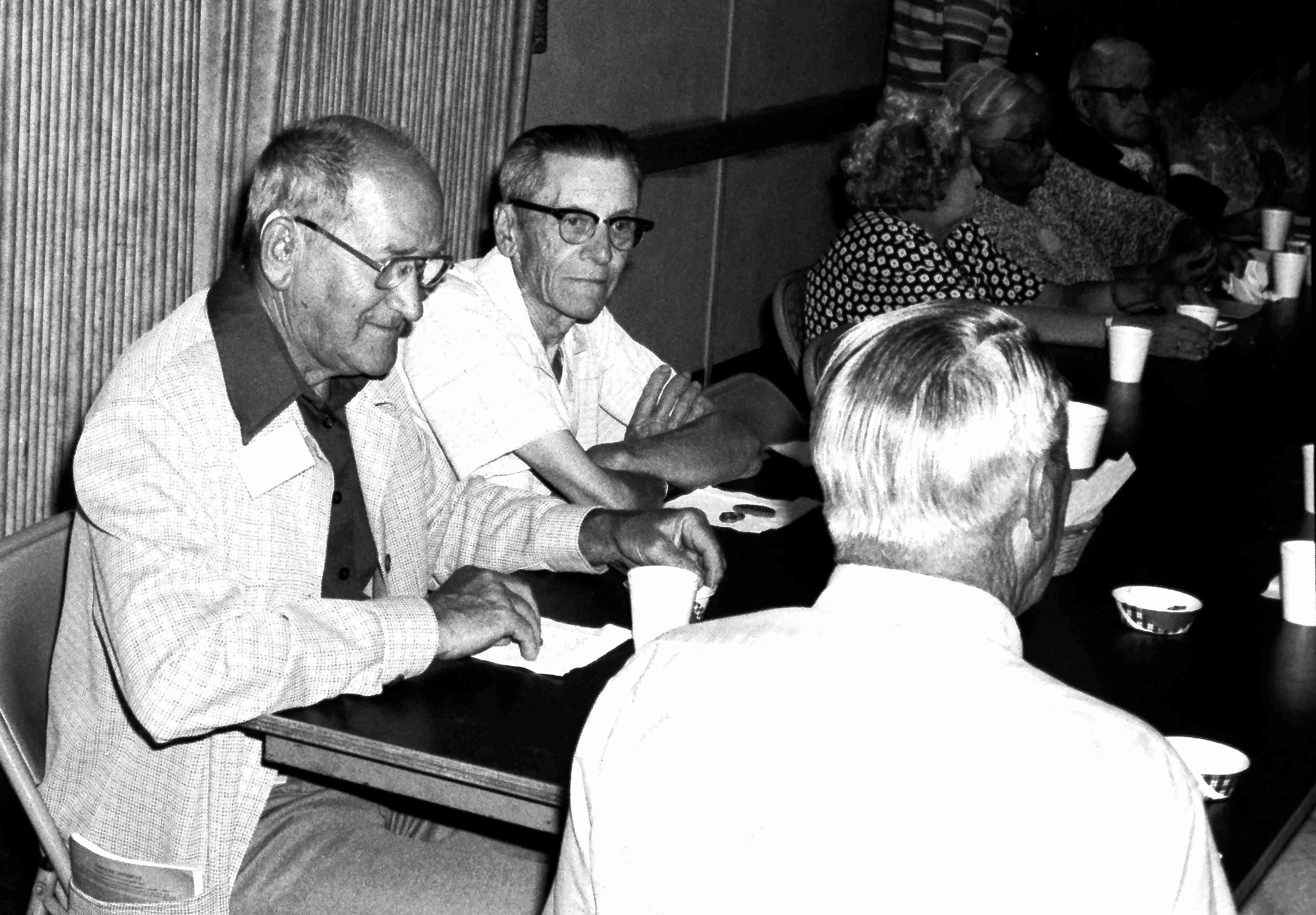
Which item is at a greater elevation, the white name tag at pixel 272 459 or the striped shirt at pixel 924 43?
the striped shirt at pixel 924 43

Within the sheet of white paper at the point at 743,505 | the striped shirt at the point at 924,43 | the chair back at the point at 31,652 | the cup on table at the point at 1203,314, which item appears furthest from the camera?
the striped shirt at the point at 924,43

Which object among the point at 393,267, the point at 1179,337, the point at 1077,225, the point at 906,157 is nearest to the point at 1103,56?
the point at 1077,225

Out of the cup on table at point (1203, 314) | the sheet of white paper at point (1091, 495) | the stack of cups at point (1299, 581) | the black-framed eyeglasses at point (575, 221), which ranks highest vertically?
the black-framed eyeglasses at point (575, 221)

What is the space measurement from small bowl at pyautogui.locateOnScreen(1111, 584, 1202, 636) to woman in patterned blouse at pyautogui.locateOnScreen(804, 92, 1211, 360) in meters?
1.71

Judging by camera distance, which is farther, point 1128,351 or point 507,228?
point 1128,351

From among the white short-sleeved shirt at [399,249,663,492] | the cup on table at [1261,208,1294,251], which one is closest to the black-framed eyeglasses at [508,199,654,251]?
the white short-sleeved shirt at [399,249,663,492]

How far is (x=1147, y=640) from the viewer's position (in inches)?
85.5

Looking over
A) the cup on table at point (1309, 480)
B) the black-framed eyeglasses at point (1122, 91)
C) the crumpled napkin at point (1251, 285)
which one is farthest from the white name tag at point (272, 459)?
the black-framed eyeglasses at point (1122, 91)

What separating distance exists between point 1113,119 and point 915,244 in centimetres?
246

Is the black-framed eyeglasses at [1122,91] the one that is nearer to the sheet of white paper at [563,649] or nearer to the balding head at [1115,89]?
the balding head at [1115,89]

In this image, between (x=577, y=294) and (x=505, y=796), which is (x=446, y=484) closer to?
(x=577, y=294)

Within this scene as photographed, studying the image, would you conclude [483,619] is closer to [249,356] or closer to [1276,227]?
[249,356]

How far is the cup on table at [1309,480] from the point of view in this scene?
2.88 m

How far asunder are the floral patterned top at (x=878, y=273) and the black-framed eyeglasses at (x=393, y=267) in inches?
74.9
